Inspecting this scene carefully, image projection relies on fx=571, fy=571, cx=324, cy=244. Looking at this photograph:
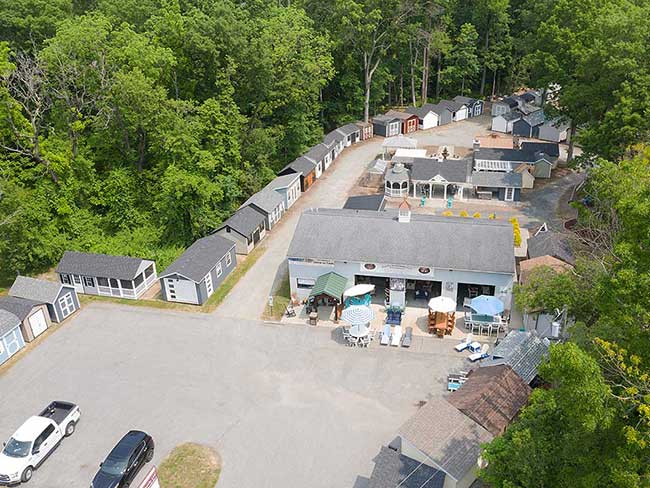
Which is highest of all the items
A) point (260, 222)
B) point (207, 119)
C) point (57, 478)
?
point (207, 119)

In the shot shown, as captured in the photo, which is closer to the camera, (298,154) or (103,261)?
(103,261)

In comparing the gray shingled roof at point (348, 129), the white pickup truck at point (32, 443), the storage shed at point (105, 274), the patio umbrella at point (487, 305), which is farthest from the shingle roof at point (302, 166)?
the white pickup truck at point (32, 443)

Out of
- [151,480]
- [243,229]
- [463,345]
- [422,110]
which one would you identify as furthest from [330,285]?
[422,110]

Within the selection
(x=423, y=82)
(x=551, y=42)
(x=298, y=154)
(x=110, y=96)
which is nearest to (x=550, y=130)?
(x=551, y=42)

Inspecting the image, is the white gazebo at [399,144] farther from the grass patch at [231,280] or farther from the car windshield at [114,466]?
the car windshield at [114,466]

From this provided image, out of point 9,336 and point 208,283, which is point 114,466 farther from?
point 208,283

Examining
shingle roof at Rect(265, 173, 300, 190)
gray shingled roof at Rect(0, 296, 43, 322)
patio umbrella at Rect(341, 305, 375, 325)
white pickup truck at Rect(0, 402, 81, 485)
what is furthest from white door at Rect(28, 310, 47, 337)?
shingle roof at Rect(265, 173, 300, 190)

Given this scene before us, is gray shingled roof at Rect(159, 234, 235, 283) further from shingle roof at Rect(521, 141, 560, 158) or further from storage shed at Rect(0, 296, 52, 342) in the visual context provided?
shingle roof at Rect(521, 141, 560, 158)

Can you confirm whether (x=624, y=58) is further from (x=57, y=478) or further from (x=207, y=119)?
(x=57, y=478)
